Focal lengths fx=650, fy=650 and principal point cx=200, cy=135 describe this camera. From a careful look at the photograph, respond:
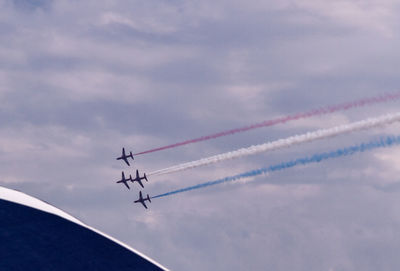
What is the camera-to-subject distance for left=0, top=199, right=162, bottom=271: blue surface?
105625 mm

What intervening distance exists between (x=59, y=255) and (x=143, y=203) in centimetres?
2325

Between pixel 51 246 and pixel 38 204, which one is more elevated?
pixel 38 204

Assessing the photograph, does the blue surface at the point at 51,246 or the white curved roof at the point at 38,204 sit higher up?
the white curved roof at the point at 38,204

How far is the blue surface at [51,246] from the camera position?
347ft

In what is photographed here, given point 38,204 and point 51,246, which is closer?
point 51,246

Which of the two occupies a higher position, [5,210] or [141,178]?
[141,178]

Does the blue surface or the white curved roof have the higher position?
the white curved roof

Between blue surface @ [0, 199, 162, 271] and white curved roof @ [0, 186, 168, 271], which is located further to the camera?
white curved roof @ [0, 186, 168, 271]

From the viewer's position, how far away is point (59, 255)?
10769 cm

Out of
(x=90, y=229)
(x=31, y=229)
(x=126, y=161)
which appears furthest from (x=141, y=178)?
(x=31, y=229)

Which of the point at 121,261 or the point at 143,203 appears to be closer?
the point at 121,261

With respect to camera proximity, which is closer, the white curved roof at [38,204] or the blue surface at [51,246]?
the blue surface at [51,246]

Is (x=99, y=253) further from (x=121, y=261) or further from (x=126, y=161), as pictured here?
(x=126, y=161)

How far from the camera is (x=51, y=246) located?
108 m
